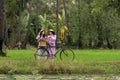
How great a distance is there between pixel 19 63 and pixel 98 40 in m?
33.3

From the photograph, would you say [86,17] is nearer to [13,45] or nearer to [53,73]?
[13,45]

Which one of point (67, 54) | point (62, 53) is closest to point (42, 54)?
point (67, 54)

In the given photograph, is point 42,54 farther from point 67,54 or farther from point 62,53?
point 62,53

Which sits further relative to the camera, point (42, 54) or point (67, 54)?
point (67, 54)

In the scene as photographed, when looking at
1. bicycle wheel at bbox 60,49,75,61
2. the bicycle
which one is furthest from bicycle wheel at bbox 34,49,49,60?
bicycle wheel at bbox 60,49,75,61

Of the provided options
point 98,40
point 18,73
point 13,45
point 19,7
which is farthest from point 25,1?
point 18,73

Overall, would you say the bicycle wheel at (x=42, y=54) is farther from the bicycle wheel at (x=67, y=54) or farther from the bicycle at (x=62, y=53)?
the bicycle wheel at (x=67, y=54)

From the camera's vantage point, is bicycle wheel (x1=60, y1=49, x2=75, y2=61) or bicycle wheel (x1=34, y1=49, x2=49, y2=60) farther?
bicycle wheel (x1=60, y1=49, x2=75, y2=61)

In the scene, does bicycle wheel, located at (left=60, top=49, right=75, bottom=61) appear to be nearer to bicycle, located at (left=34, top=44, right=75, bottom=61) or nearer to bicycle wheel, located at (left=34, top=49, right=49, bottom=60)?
bicycle, located at (left=34, top=44, right=75, bottom=61)

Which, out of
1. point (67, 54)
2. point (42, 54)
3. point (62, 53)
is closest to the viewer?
point (42, 54)

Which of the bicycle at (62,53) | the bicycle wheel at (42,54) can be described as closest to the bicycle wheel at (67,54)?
the bicycle at (62,53)

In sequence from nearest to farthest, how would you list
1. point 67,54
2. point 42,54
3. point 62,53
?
point 42,54 → point 67,54 → point 62,53

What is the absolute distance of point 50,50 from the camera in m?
20.4

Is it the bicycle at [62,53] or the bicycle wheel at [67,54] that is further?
the bicycle wheel at [67,54]
